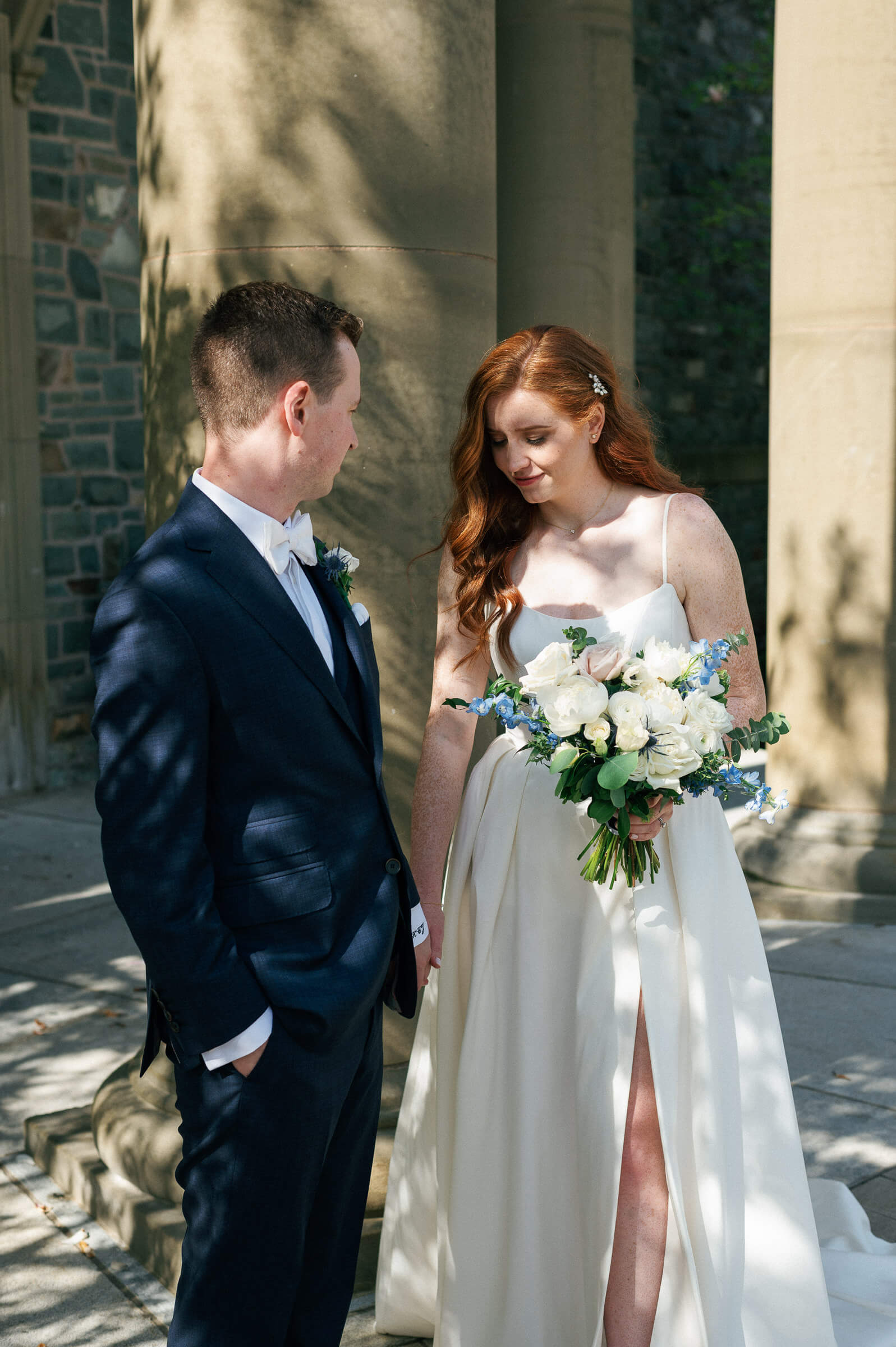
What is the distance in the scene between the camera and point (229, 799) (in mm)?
2152

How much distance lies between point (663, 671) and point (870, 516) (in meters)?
4.05

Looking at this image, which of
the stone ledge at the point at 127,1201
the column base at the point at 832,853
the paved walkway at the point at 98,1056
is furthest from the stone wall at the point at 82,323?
the stone ledge at the point at 127,1201

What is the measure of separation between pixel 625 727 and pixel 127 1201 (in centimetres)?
198

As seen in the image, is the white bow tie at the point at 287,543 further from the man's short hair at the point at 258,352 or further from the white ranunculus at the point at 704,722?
the white ranunculus at the point at 704,722

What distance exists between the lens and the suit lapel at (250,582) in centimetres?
218

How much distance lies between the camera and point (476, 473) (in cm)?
302

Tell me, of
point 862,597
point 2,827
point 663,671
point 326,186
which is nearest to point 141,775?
point 663,671

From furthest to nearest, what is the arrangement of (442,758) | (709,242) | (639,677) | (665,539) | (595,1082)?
1. (709,242)
2. (442,758)
3. (665,539)
4. (595,1082)
5. (639,677)

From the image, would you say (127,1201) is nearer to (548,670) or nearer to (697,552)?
(548,670)

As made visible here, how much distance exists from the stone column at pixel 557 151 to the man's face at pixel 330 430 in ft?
15.1

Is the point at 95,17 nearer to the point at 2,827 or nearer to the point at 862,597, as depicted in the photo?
the point at 2,827

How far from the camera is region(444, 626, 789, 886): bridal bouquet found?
2.41 meters

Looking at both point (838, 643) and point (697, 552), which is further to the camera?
point (838, 643)

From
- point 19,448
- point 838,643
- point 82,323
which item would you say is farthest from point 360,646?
point 82,323
